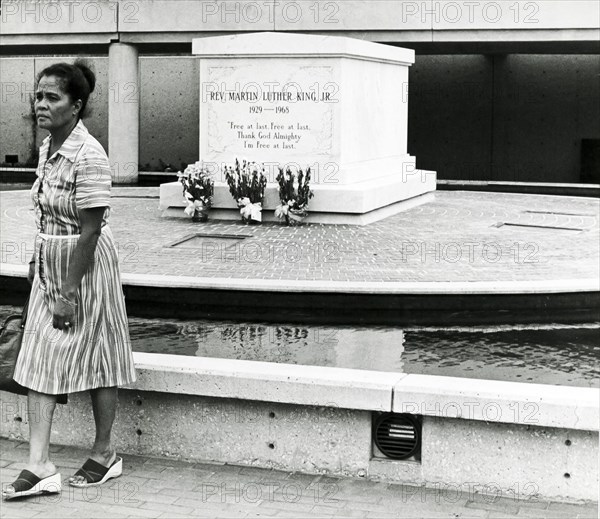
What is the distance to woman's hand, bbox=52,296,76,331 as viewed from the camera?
440 centimetres

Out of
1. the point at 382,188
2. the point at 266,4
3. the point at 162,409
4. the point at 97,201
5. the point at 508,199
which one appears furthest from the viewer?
the point at 266,4

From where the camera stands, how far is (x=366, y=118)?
14.9m

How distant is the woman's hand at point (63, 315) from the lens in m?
4.40

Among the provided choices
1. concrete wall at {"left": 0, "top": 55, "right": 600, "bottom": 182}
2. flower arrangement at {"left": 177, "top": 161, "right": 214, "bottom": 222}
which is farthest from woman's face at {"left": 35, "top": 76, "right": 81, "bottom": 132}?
concrete wall at {"left": 0, "top": 55, "right": 600, "bottom": 182}

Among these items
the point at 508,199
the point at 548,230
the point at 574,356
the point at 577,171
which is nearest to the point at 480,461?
the point at 574,356

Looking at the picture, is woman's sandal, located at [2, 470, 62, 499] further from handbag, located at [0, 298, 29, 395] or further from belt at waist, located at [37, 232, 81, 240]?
belt at waist, located at [37, 232, 81, 240]

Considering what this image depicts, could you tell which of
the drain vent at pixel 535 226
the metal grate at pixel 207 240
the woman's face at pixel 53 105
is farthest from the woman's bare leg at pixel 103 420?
the drain vent at pixel 535 226

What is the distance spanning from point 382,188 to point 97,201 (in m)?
9.86

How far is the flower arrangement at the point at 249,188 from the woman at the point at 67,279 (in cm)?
820

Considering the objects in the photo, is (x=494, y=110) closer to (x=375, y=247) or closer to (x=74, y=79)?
(x=375, y=247)

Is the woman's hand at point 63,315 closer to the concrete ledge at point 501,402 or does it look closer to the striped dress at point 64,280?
the striped dress at point 64,280

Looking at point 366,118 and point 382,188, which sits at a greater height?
point 366,118

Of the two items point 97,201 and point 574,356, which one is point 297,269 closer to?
point 574,356

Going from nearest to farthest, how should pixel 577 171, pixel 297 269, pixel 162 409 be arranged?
pixel 162 409, pixel 297 269, pixel 577 171
